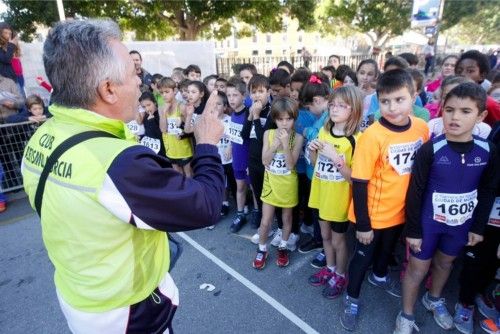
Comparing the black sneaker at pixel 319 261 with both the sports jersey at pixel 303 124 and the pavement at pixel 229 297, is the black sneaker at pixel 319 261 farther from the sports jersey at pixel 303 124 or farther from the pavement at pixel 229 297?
the sports jersey at pixel 303 124

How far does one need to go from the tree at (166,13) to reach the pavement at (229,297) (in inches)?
626

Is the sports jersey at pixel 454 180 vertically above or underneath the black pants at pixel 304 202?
above

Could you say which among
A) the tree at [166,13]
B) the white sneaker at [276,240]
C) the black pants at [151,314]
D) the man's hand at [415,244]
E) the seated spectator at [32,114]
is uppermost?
the tree at [166,13]

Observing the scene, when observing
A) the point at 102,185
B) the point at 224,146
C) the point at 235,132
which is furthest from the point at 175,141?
the point at 102,185

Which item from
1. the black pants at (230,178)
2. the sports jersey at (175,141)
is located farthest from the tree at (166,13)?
the black pants at (230,178)

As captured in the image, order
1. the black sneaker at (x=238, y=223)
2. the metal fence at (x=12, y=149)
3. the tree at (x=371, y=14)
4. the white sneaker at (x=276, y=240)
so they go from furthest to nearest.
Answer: the tree at (x=371, y=14), the metal fence at (x=12, y=149), the black sneaker at (x=238, y=223), the white sneaker at (x=276, y=240)

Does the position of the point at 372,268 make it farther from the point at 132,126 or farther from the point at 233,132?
the point at 132,126

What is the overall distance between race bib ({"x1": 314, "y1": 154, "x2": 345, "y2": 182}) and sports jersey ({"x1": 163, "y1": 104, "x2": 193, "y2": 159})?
7.79 ft

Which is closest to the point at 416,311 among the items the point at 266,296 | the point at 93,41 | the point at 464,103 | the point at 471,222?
the point at 471,222

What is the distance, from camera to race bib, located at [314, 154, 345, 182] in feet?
8.77

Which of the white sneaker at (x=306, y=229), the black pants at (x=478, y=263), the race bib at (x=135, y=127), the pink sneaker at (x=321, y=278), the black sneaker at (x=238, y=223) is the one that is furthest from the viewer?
the race bib at (x=135, y=127)

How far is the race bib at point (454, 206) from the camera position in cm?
213

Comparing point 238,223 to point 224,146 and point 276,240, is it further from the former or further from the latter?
point 224,146

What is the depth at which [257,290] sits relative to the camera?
299cm
